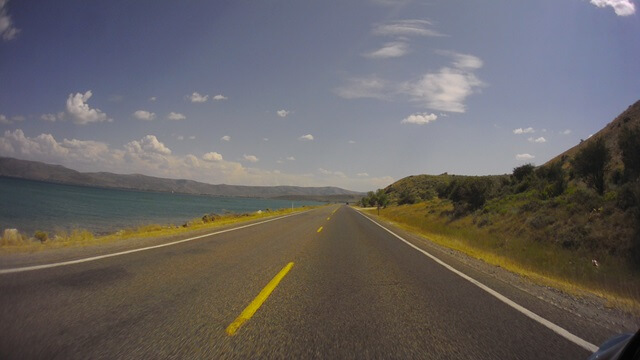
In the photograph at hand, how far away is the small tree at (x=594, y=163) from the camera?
20641 mm

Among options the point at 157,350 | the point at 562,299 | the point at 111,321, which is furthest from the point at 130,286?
the point at 562,299

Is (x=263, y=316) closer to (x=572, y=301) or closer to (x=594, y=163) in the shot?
(x=572, y=301)

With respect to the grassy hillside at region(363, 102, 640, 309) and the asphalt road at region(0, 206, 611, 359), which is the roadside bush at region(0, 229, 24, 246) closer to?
the asphalt road at region(0, 206, 611, 359)

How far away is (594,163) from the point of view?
21000mm

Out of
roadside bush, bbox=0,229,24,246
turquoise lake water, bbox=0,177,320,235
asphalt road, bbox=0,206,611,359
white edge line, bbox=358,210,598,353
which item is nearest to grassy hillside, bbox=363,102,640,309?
white edge line, bbox=358,210,598,353

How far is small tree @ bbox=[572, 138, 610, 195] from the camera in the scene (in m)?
20.6

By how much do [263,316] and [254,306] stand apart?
1.38 ft

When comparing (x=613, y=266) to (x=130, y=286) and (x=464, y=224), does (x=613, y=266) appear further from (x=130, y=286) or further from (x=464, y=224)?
(x=464, y=224)

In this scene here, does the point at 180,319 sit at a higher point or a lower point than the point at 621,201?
lower

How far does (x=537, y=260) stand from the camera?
479 inches

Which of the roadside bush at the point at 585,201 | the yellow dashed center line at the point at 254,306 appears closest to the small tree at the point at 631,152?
the roadside bush at the point at 585,201

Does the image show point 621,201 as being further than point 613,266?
Yes

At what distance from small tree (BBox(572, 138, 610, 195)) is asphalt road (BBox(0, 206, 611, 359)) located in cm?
1956

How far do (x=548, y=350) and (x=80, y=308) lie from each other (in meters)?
5.55
